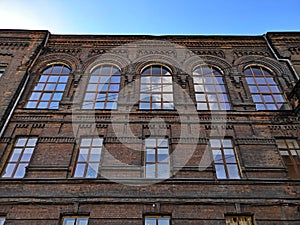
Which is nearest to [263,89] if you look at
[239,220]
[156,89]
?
[156,89]

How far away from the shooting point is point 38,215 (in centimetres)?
731

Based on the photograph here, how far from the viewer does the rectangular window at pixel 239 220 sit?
7363mm

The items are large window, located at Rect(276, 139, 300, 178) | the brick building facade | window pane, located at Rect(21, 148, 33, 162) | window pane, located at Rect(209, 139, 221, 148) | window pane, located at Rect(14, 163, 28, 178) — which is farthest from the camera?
window pane, located at Rect(209, 139, 221, 148)

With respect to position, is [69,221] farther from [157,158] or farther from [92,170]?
[157,158]

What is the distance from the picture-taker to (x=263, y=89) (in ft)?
37.3

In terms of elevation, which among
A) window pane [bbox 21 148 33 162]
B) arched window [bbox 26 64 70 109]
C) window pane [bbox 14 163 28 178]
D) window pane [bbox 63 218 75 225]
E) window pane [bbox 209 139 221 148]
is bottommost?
window pane [bbox 63 218 75 225]

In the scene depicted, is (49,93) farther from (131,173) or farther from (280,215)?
(280,215)

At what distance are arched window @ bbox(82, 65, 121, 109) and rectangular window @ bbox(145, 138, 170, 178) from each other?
238 centimetres

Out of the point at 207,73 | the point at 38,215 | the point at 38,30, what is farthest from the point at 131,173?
the point at 38,30

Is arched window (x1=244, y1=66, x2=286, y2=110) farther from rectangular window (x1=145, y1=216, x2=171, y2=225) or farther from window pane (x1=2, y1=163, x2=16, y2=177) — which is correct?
window pane (x1=2, y1=163, x2=16, y2=177)

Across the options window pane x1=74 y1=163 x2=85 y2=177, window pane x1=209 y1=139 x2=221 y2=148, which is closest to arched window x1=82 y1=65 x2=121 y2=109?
window pane x1=74 y1=163 x2=85 y2=177

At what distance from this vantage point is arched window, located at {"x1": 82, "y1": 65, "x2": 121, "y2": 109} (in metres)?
10.7

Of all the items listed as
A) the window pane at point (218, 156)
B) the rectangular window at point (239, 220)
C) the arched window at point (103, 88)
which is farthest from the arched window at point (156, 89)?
the rectangular window at point (239, 220)

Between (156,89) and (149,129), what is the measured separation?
7.71 ft
